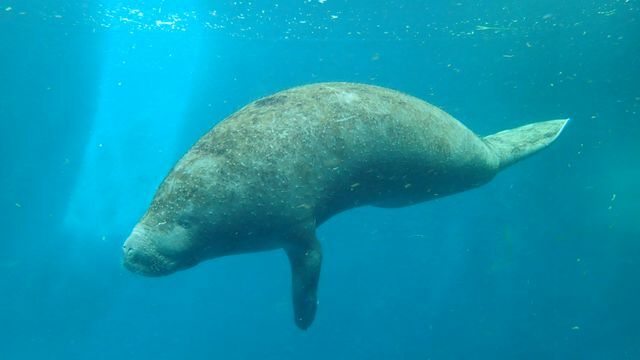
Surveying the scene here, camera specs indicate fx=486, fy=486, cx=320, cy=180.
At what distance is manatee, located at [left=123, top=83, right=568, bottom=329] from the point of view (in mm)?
5332

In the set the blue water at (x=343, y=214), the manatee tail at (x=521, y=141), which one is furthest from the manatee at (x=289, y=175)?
the blue water at (x=343, y=214)

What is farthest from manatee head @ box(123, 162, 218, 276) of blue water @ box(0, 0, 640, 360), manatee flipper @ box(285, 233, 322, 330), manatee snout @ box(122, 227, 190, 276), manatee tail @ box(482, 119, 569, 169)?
blue water @ box(0, 0, 640, 360)

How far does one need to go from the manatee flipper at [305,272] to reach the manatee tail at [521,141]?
400 centimetres

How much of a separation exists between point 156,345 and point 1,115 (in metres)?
15.7

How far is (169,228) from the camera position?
5301 mm

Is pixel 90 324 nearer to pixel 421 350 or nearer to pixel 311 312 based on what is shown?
pixel 421 350

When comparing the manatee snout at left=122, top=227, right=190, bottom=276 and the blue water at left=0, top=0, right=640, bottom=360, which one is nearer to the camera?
the manatee snout at left=122, top=227, right=190, bottom=276

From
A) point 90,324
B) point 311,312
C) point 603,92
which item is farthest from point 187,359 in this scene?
point 603,92

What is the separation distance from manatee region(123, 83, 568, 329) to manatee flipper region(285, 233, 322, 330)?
0.01 meters

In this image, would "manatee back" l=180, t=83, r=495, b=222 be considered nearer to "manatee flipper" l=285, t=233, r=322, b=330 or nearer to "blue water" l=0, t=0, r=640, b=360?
"manatee flipper" l=285, t=233, r=322, b=330

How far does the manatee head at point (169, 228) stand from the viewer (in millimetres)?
5293

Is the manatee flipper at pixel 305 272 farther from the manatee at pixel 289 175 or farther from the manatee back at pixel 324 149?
the manatee back at pixel 324 149

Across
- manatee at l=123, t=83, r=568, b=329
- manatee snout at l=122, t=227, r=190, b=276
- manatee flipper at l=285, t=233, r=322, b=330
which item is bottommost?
manatee flipper at l=285, t=233, r=322, b=330

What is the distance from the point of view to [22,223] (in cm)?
2591
